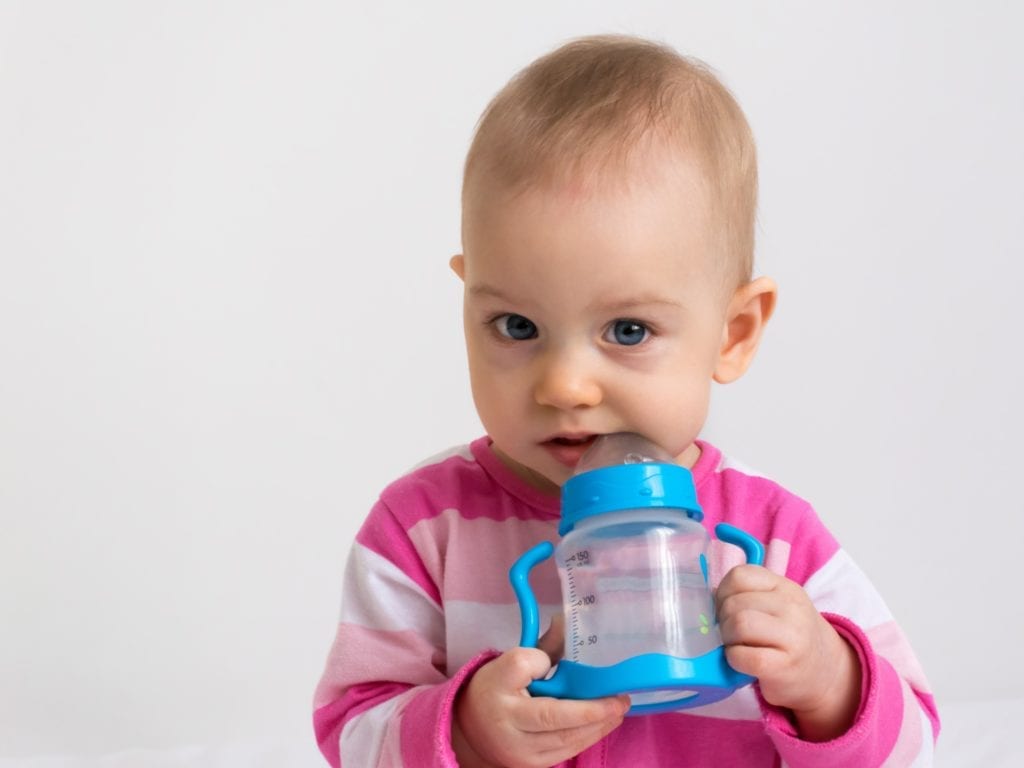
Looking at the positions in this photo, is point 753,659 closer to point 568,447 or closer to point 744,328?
point 568,447

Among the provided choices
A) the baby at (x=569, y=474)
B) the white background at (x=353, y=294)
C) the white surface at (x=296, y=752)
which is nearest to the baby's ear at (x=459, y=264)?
the baby at (x=569, y=474)

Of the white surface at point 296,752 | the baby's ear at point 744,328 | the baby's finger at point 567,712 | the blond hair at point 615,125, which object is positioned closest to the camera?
the baby's finger at point 567,712

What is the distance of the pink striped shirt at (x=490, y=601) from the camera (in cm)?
141

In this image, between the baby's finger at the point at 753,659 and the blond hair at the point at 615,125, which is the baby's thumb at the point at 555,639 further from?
the blond hair at the point at 615,125

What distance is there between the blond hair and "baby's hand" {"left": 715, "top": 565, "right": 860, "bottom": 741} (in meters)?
0.31

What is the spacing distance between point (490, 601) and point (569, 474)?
0.59ft

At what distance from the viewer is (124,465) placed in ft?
7.80

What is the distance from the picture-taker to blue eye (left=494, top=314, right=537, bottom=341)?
130 centimetres

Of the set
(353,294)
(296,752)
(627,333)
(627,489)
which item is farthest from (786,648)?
(353,294)

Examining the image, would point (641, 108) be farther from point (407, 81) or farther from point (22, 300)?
point (22, 300)

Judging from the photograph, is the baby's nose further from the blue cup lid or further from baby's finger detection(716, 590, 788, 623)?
baby's finger detection(716, 590, 788, 623)

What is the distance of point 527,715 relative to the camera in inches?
46.8

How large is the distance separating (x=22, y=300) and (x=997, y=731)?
5.28 feet

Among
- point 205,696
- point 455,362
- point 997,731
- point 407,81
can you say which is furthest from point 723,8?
point 205,696
